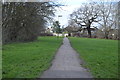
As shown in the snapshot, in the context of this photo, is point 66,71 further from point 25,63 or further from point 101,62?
point 101,62

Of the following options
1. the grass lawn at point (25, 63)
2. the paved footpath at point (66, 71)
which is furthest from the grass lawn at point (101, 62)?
the grass lawn at point (25, 63)

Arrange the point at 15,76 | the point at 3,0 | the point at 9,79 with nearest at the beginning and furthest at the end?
the point at 9,79, the point at 15,76, the point at 3,0

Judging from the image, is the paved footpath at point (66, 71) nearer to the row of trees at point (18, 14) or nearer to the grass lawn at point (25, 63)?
the grass lawn at point (25, 63)

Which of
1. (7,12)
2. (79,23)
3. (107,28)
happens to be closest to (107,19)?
(107,28)

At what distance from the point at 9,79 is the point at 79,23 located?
53291 mm

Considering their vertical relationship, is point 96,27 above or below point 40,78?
above

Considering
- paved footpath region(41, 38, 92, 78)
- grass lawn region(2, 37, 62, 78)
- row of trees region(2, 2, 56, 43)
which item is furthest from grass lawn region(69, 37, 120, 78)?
row of trees region(2, 2, 56, 43)

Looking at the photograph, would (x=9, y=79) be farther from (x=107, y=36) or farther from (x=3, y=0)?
(x=107, y=36)

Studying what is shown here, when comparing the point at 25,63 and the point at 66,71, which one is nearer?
the point at 66,71

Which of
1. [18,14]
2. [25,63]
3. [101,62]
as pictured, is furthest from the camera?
[18,14]

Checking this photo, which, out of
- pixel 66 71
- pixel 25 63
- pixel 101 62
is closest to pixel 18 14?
pixel 25 63

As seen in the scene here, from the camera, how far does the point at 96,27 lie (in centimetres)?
5912

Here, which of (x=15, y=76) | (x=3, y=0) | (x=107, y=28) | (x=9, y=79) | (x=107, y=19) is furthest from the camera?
(x=107, y=28)

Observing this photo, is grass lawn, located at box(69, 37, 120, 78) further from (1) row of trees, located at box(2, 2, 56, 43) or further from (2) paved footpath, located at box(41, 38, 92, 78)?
(1) row of trees, located at box(2, 2, 56, 43)
